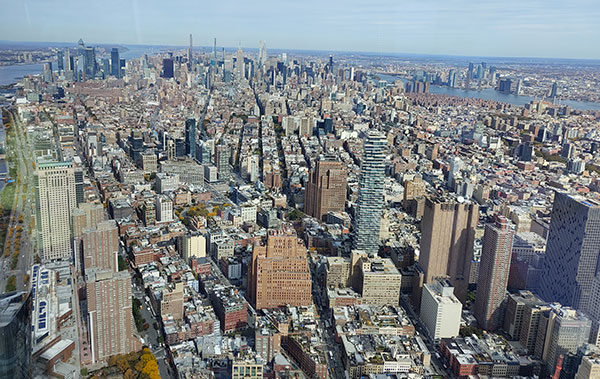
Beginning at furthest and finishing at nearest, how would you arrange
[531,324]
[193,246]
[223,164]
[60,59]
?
[223,164] → [193,246] → [60,59] → [531,324]

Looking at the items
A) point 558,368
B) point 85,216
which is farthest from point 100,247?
point 558,368

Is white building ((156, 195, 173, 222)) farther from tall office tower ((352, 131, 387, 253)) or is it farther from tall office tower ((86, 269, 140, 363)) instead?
tall office tower ((86, 269, 140, 363))

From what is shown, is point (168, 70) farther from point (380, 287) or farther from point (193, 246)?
point (380, 287)

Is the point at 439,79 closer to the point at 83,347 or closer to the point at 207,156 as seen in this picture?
the point at 207,156

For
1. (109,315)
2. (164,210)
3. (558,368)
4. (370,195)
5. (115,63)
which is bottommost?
(558,368)

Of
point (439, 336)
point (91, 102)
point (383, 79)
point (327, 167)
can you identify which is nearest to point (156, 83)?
point (91, 102)

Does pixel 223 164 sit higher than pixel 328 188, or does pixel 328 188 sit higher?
pixel 328 188

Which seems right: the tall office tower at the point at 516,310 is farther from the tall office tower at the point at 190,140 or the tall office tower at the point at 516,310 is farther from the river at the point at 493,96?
the tall office tower at the point at 190,140
